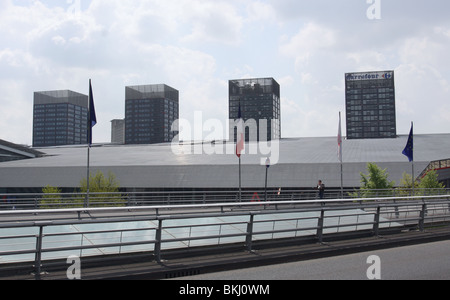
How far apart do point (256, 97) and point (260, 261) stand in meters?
182

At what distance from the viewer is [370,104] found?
192 m

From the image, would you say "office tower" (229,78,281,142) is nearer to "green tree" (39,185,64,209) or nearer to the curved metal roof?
the curved metal roof

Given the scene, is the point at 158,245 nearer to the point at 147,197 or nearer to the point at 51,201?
the point at 147,197

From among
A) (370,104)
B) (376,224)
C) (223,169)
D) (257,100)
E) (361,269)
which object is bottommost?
(361,269)

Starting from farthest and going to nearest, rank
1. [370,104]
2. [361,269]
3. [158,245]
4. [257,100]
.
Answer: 1. [370,104]
2. [257,100]
3. [158,245]
4. [361,269]

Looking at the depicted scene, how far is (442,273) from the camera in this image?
29.3 ft

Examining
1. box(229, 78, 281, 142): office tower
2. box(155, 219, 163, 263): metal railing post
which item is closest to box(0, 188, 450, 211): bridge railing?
box(155, 219, 163, 263): metal railing post

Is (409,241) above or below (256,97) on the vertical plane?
below

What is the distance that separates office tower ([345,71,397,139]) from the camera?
190 meters

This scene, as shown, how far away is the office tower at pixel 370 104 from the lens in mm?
189788

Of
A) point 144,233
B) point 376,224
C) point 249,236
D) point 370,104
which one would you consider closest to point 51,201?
point 144,233
